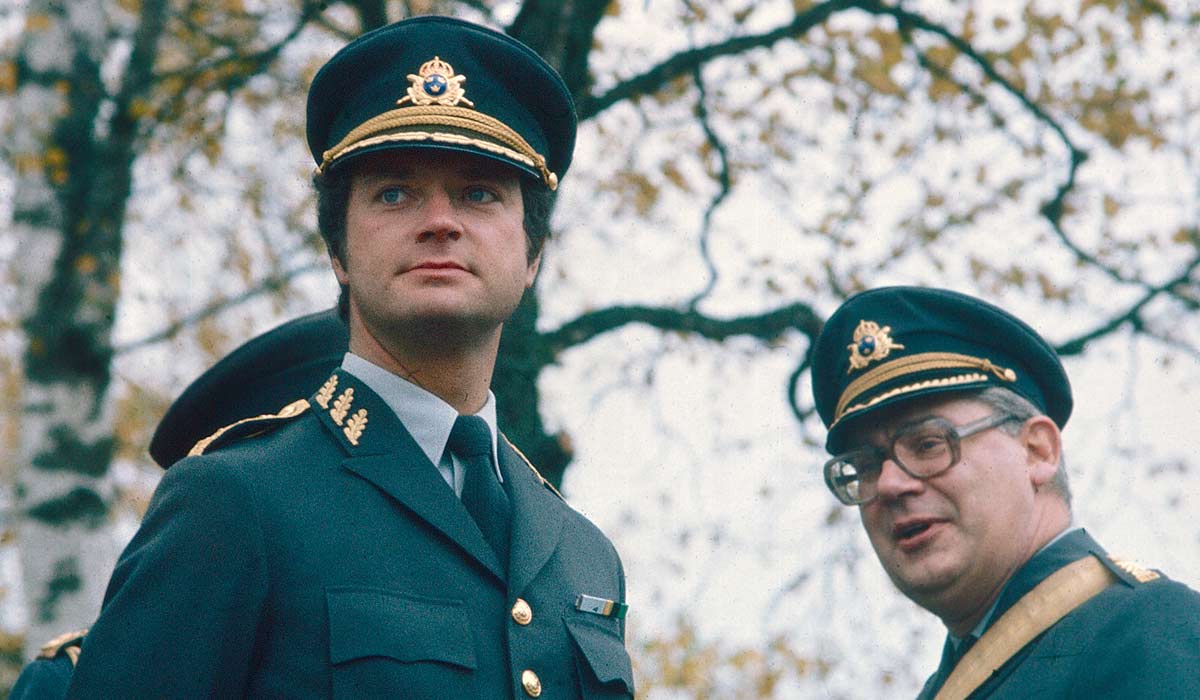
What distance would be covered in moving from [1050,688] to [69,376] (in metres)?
4.87

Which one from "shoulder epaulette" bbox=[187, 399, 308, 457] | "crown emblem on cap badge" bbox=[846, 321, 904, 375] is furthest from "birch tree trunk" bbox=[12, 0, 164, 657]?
"shoulder epaulette" bbox=[187, 399, 308, 457]

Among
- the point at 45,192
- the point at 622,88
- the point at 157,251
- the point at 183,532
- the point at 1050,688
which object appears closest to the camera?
the point at 183,532

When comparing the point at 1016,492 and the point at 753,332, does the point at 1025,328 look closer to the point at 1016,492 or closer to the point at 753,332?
the point at 1016,492

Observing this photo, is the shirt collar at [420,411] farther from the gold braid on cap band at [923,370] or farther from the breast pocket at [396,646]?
the gold braid on cap band at [923,370]

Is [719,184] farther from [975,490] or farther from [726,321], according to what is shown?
[975,490]

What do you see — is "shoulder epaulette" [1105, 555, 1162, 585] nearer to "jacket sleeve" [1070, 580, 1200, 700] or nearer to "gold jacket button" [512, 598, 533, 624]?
"jacket sleeve" [1070, 580, 1200, 700]

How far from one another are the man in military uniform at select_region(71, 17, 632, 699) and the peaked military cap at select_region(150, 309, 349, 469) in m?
0.59

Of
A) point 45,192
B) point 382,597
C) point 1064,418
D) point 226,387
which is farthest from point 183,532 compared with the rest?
point 45,192

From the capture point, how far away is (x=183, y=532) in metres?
2.36

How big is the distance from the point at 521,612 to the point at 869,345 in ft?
5.77

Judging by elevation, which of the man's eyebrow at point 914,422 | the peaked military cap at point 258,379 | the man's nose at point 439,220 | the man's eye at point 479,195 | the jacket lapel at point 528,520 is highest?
the man's eye at point 479,195

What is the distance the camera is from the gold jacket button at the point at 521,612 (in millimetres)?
2537

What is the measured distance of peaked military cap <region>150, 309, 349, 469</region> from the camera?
3.39 m

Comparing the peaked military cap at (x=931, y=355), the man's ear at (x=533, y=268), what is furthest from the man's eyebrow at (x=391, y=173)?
the peaked military cap at (x=931, y=355)
